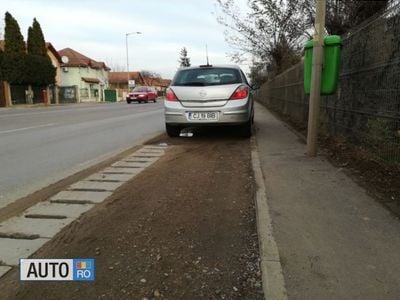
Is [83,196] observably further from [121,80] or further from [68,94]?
[121,80]

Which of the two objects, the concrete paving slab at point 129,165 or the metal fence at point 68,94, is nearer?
the concrete paving slab at point 129,165

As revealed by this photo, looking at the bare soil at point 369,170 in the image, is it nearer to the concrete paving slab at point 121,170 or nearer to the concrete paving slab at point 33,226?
the concrete paving slab at point 121,170

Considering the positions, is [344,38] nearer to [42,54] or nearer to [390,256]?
[390,256]

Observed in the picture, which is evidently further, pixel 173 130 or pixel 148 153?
pixel 173 130

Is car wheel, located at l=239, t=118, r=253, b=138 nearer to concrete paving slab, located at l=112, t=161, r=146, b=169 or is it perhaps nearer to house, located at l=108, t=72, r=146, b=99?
concrete paving slab, located at l=112, t=161, r=146, b=169

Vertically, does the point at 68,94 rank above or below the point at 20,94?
below

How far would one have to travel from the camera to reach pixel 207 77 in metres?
8.96

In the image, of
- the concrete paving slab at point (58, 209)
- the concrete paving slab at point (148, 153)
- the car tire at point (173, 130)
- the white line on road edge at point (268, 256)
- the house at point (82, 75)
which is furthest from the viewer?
the house at point (82, 75)

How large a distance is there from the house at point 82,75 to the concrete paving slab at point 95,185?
5075 cm

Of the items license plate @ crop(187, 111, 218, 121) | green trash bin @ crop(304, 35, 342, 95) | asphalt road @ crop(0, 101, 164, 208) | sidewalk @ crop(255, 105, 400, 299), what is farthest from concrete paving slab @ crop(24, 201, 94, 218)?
license plate @ crop(187, 111, 218, 121)

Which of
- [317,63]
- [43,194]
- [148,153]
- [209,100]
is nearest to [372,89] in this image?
[317,63]

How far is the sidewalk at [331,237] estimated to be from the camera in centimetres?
258

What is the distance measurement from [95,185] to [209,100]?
4.02m

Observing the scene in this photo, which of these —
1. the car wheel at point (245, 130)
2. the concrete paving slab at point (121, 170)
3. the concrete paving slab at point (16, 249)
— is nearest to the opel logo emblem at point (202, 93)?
the car wheel at point (245, 130)
